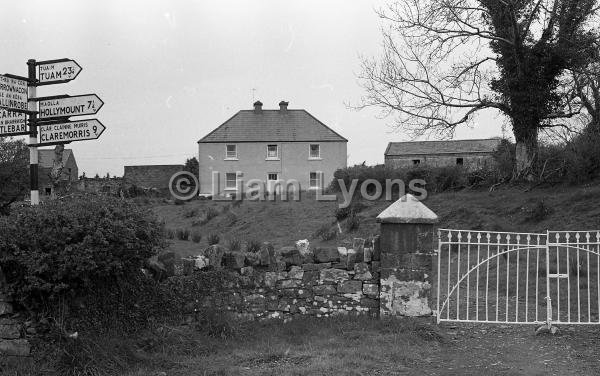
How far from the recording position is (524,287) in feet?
36.5

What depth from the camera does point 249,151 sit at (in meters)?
45.5

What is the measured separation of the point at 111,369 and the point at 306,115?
42423 mm

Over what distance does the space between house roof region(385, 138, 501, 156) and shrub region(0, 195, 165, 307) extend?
45.9 m

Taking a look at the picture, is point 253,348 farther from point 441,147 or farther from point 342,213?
point 441,147

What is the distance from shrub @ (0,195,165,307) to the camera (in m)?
5.68

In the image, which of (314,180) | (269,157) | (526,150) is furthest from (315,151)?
(526,150)

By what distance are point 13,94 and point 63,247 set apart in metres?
3.01

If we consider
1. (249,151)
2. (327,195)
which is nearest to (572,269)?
(327,195)

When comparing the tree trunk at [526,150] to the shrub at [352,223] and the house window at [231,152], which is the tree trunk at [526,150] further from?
the house window at [231,152]

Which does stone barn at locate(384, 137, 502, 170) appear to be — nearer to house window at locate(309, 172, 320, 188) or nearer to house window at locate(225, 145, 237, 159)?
house window at locate(309, 172, 320, 188)

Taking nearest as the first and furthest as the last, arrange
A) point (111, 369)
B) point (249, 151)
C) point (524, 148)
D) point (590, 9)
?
point (111, 369) → point (590, 9) → point (524, 148) → point (249, 151)

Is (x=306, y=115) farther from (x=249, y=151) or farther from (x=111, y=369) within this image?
(x=111, y=369)

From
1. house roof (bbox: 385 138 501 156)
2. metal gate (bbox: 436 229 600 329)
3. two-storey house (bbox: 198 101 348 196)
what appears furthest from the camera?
house roof (bbox: 385 138 501 156)

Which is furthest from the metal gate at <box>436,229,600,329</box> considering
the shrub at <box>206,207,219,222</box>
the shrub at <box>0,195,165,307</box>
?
the shrub at <box>206,207,219,222</box>
